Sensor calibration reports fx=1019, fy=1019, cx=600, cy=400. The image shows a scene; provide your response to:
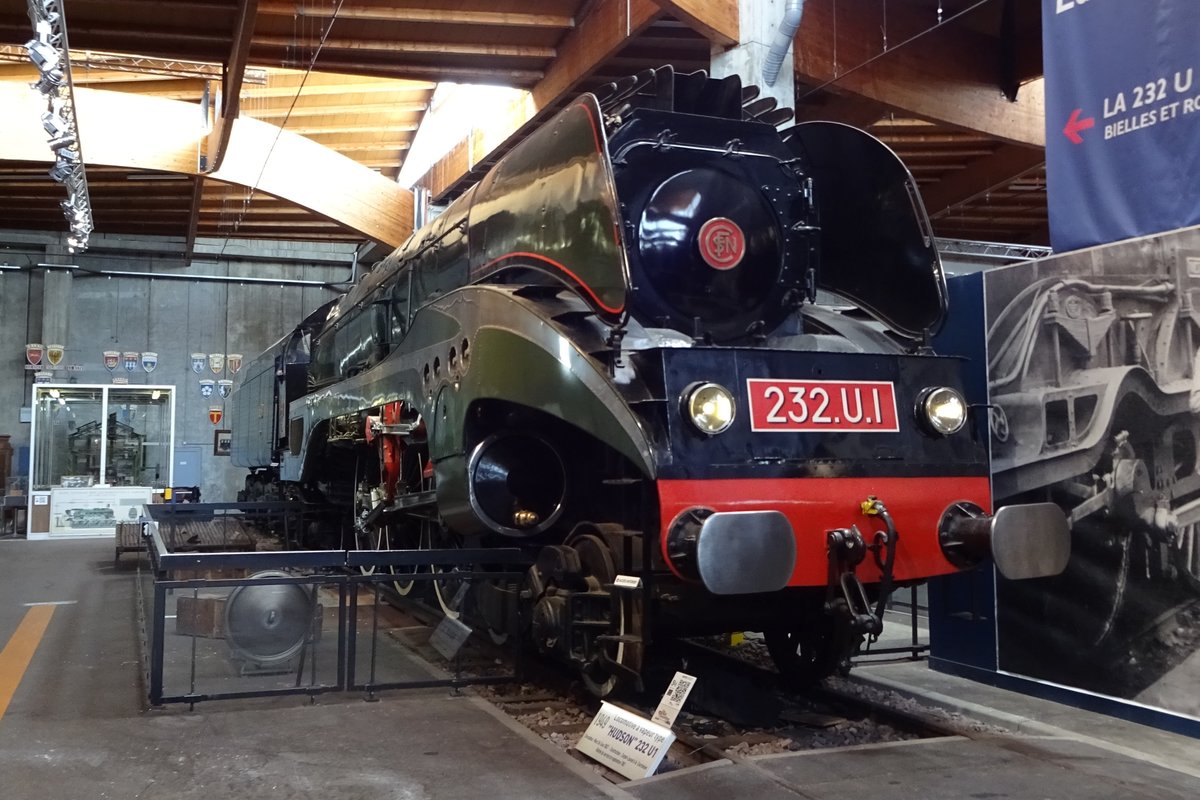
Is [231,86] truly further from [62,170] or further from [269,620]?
[269,620]

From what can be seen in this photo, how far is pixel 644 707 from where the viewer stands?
209 inches

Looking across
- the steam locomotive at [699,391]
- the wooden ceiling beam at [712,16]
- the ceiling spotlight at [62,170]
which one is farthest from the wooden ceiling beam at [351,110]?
the steam locomotive at [699,391]

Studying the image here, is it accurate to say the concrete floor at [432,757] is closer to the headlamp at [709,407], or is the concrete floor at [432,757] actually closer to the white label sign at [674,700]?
the white label sign at [674,700]

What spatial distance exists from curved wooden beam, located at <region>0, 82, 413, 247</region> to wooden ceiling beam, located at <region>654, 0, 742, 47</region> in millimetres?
8058

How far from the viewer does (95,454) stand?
1844 cm

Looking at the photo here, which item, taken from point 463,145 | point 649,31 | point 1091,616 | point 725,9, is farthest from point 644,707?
point 463,145

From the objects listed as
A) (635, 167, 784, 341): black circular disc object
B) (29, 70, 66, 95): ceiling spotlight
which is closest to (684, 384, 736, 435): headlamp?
(635, 167, 784, 341): black circular disc object

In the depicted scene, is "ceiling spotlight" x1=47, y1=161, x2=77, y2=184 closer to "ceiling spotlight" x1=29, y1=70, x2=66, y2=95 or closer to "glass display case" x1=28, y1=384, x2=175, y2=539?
"ceiling spotlight" x1=29, y1=70, x2=66, y2=95

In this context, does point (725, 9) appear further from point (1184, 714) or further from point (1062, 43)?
point (1184, 714)

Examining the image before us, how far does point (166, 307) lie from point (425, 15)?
A: 13742mm

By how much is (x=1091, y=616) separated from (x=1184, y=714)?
2.10 ft

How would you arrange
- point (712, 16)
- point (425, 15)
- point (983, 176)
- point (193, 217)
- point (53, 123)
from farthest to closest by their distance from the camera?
1. point (193, 217)
2. point (983, 176)
3. point (53, 123)
4. point (425, 15)
5. point (712, 16)

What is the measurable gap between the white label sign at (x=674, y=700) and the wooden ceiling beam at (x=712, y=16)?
575cm

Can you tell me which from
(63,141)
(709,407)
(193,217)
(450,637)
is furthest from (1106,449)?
(193,217)
